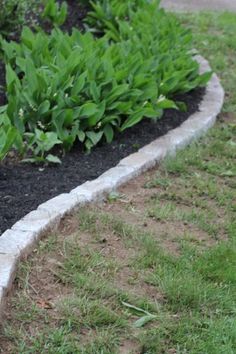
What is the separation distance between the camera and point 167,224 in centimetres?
415

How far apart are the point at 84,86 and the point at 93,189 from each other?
1.09 metres

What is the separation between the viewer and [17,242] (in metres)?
3.53

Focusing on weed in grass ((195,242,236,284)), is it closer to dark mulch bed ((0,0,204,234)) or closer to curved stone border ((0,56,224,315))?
curved stone border ((0,56,224,315))

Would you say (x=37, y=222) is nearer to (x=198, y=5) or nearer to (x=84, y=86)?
(x=84, y=86)

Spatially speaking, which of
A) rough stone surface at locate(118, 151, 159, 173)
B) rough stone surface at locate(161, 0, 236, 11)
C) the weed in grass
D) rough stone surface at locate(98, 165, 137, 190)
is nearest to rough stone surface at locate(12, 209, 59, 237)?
rough stone surface at locate(98, 165, 137, 190)

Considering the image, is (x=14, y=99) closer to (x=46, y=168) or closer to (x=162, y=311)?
(x=46, y=168)

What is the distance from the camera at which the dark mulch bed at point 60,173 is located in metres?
4.02

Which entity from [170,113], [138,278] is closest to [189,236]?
[138,278]

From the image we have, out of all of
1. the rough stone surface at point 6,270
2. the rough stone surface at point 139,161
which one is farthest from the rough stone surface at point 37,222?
the rough stone surface at point 139,161

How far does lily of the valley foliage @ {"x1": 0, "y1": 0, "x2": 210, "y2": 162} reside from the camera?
4727 mm

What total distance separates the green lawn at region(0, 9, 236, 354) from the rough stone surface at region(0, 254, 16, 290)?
0.27ft

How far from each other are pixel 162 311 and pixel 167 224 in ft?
2.98

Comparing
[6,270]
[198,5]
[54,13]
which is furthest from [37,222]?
[198,5]

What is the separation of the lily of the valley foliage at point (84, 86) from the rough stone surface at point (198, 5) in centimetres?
350
